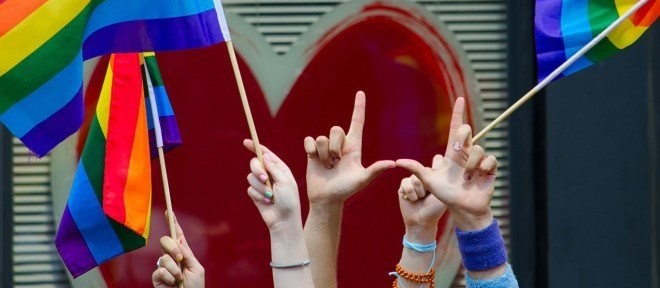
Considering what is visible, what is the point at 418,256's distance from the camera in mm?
5348

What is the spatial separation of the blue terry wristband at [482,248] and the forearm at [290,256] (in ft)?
1.53

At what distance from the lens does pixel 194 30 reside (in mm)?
4961

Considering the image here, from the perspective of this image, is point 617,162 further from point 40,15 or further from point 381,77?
point 40,15

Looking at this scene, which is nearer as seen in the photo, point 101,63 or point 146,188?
point 146,188

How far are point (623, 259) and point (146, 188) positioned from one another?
272 cm

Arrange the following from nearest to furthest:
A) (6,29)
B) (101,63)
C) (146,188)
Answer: (6,29) < (146,188) < (101,63)

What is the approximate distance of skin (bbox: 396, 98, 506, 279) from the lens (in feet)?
15.9

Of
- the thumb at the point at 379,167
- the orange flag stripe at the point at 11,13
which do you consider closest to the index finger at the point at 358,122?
the thumb at the point at 379,167

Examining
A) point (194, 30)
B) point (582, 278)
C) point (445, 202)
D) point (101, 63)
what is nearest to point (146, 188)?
point (194, 30)

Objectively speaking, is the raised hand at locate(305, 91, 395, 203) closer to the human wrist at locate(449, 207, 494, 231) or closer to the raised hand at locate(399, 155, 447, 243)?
the raised hand at locate(399, 155, 447, 243)

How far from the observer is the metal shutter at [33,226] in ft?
22.7

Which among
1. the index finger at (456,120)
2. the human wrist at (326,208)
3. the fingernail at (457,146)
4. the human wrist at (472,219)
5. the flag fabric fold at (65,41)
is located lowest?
the human wrist at (472,219)

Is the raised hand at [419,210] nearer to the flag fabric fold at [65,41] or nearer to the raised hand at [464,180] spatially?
the raised hand at [464,180]

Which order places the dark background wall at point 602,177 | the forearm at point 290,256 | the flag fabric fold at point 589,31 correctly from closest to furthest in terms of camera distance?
1. the forearm at point 290,256
2. the flag fabric fold at point 589,31
3. the dark background wall at point 602,177
